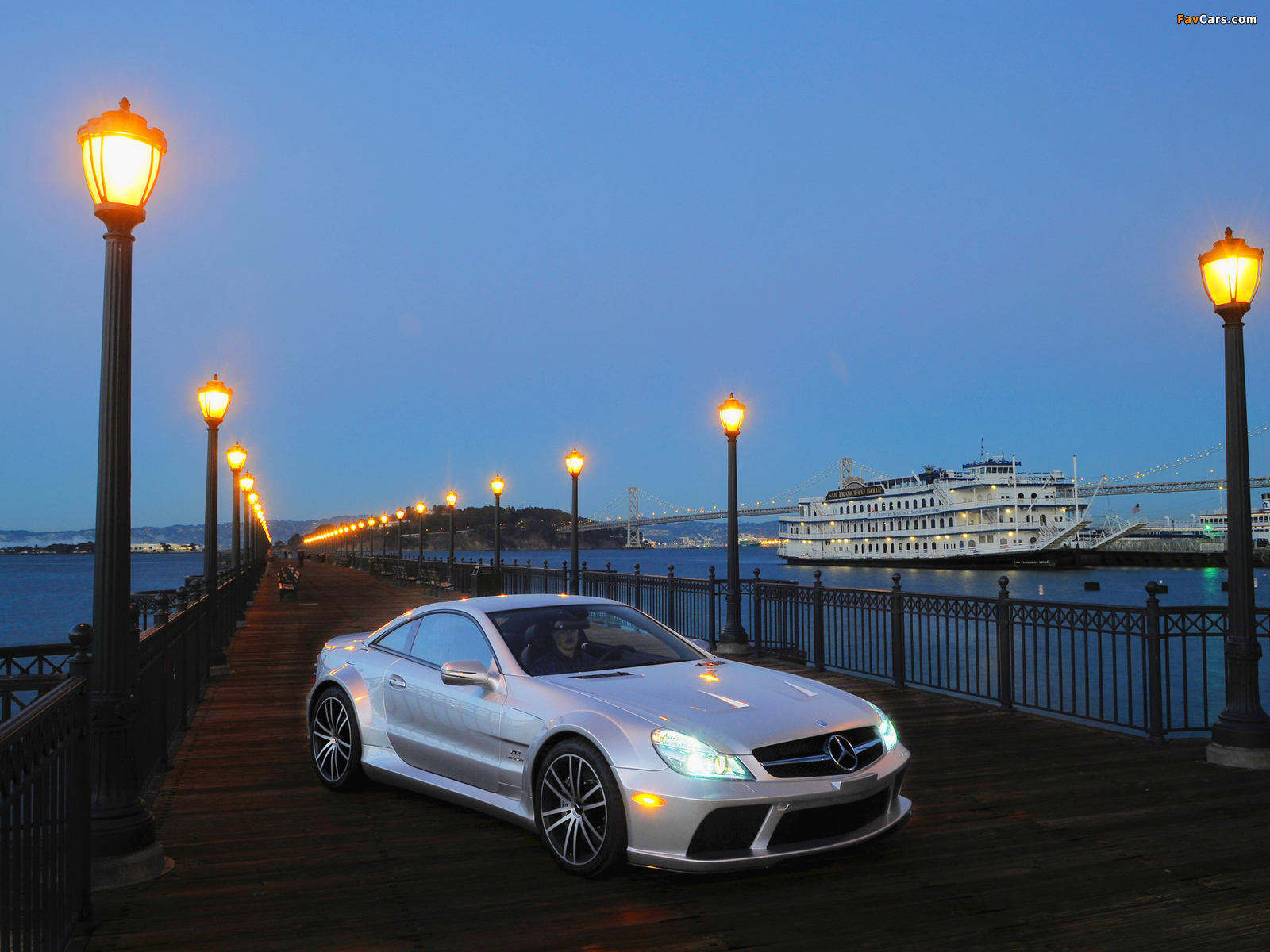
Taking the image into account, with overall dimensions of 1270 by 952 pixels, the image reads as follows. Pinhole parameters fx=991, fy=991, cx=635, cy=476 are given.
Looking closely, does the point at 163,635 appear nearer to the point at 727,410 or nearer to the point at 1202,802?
the point at 1202,802

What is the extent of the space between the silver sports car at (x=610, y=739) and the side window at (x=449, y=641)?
14mm

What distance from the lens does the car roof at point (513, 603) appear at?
Answer: 6367 mm

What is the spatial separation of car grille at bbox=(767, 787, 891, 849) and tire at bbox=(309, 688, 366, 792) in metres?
3.28

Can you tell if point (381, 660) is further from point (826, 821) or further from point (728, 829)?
point (826, 821)

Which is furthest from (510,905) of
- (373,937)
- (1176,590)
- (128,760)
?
(1176,590)

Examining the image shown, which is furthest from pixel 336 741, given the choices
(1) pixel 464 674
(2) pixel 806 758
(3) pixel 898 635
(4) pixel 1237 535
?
(4) pixel 1237 535

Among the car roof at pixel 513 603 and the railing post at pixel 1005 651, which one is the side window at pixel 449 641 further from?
the railing post at pixel 1005 651

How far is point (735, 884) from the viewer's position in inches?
196

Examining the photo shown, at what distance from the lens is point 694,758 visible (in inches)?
185

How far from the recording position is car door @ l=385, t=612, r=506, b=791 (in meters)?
5.70

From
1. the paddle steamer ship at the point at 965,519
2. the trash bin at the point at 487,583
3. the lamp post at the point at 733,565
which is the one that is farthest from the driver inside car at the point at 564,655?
the paddle steamer ship at the point at 965,519

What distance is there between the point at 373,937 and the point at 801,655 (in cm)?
1112

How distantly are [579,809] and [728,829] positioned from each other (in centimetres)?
81

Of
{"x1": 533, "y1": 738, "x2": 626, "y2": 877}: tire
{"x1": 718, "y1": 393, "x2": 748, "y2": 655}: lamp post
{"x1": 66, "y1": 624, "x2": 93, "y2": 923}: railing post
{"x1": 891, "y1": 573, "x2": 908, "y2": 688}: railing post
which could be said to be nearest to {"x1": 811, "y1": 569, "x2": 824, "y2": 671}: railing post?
{"x1": 891, "y1": 573, "x2": 908, "y2": 688}: railing post
